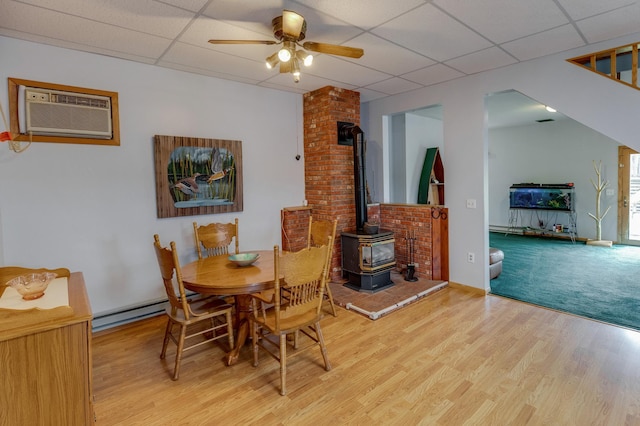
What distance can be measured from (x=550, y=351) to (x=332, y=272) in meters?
2.54

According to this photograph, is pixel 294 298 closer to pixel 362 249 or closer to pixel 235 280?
pixel 235 280

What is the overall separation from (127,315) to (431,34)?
3.92m

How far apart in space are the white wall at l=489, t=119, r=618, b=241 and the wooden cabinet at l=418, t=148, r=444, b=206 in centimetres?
316

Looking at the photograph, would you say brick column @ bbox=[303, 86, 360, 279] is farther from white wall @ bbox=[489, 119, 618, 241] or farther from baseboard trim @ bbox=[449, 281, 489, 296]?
white wall @ bbox=[489, 119, 618, 241]

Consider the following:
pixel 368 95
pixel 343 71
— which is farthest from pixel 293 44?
pixel 368 95

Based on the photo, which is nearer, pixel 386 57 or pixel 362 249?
pixel 386 57

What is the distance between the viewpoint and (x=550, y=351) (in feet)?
8.75

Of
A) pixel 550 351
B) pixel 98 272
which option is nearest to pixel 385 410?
pixel 550 351

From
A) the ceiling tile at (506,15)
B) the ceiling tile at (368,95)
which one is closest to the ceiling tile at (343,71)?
the ceiling tile at (368,95)

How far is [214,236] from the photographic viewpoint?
3.50 m

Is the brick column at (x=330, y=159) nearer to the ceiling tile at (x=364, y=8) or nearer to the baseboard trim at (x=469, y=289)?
the baseboard trim at (x=469, y=289)

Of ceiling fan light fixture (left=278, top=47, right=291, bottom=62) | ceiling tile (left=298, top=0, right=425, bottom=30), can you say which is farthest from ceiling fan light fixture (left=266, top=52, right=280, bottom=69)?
ceiling tile (left=298, top=0, right=425, bottom=30)

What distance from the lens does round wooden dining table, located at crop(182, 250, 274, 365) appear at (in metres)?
2.28

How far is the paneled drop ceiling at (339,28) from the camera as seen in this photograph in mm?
2301
